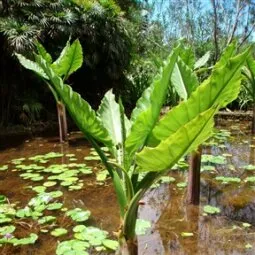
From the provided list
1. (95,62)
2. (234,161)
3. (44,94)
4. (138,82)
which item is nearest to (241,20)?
(138,82)

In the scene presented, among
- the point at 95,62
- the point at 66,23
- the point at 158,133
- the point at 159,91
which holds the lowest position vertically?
the point at 158,133

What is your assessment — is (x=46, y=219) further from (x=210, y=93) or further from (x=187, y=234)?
(x=210, y=93)

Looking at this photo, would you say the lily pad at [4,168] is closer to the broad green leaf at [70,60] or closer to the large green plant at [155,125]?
the broad green leaf at [70,60]

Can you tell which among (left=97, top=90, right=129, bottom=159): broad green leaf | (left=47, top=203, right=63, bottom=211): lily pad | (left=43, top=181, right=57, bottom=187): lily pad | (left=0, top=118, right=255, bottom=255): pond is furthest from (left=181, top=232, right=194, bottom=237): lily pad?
(left=43, top=181, right=57, bottom=187): lily pad

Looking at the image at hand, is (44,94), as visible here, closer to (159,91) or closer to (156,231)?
(156,231)

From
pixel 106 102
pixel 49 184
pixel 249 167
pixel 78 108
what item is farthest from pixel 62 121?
pixel 78 108

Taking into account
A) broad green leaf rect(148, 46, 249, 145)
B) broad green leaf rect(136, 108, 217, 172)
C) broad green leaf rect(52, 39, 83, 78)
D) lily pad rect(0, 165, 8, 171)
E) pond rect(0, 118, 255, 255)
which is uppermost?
broad green leaf rect(52, 39, 83, 78)

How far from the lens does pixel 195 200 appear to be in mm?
2980

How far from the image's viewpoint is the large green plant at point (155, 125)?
1.36 m

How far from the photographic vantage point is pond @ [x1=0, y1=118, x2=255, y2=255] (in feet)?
7.64

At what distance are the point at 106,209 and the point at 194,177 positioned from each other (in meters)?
0.75

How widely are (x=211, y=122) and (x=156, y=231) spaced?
1413 mm

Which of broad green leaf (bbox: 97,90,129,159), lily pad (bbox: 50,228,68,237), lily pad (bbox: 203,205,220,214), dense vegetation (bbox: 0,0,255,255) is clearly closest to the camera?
dense vegetation (bbox: 0,0,255,255)

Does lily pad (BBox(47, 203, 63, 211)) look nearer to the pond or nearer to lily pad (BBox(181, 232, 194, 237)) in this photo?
the pond
